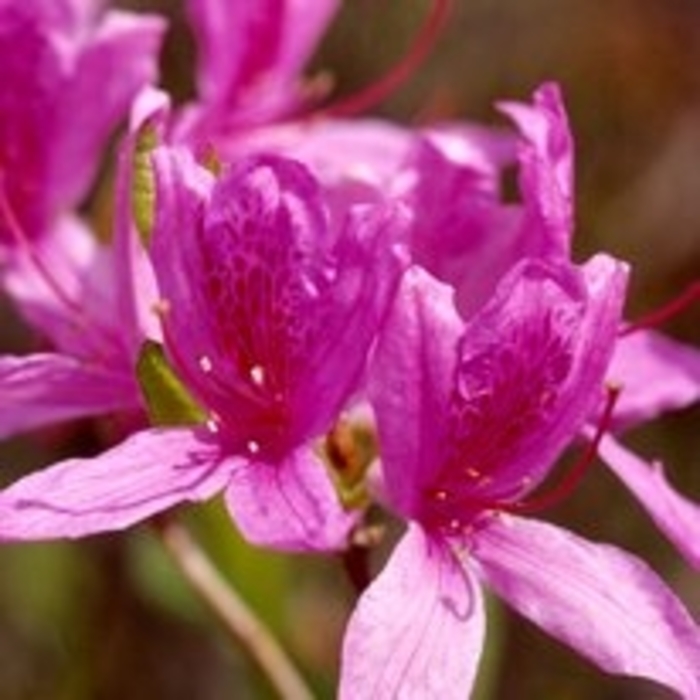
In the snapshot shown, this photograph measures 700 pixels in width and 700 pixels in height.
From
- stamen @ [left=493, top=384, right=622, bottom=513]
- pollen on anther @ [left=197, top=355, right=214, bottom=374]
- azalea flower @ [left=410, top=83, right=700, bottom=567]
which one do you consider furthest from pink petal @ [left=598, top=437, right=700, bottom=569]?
pollen on anther @ [left=197, top=355, right=214, bottom=374]

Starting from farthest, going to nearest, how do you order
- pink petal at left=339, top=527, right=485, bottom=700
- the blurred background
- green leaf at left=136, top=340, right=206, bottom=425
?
the blurred background < green leaf at left=136, top=340, right=206, bottom=425 < pink petal at left=339, top=527, right=485, bottom=700

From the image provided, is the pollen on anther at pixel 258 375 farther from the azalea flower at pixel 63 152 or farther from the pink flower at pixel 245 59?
the pink flower at pixel 245 59

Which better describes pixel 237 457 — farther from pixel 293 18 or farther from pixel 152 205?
pixel 293 18

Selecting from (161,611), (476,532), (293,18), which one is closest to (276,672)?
(476,532)

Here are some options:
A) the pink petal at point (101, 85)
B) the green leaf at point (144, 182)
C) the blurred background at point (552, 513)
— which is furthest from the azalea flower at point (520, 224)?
the blurred background at point (552, 513)

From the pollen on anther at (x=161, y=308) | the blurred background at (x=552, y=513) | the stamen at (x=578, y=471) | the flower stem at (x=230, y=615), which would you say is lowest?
the blurred background at (x=552, y=513)

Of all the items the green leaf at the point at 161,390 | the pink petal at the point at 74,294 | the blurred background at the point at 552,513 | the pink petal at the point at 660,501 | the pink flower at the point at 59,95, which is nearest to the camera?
the green leaf at the point at 161,390

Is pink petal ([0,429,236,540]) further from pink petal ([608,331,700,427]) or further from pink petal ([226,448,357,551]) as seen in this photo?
pink petal ([608,331,700,427])
